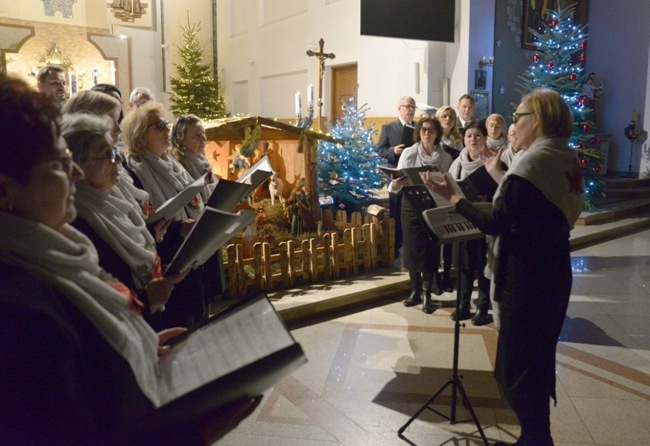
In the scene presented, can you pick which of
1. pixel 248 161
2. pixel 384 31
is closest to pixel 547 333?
pixel 248 161

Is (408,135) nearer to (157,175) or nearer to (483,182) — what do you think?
(483,182)

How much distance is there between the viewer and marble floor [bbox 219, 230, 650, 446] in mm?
2730

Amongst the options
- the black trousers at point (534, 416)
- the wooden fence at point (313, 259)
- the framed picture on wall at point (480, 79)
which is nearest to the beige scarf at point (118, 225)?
the black trousers at point (534, 416)

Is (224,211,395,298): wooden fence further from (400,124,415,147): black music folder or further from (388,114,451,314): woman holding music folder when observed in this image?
(400,124,415,147): black music folder

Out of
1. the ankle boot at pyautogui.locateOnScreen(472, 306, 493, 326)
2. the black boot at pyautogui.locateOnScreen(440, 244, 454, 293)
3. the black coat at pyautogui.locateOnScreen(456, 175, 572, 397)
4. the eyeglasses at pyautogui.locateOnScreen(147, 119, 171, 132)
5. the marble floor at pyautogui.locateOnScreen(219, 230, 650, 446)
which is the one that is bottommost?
the marble floor at pyautogui.locateOnScreen(219, 230, 650, 446)

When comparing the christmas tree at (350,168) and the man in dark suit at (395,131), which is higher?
the man in dark suit at (395,131)

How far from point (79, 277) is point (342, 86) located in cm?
1181

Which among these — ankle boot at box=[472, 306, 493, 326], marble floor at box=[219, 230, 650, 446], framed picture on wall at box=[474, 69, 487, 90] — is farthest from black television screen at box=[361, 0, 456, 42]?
ankle boot at box=[472, 306, 493, 326]

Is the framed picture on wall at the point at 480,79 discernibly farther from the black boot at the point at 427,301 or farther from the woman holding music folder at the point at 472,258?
the black boot at the point at 427,301

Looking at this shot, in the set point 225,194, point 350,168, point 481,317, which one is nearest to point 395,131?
point 350,168

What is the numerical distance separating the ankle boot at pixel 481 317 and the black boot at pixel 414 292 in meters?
0.59

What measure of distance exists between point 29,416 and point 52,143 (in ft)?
1.55

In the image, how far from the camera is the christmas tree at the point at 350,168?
21.3 ft

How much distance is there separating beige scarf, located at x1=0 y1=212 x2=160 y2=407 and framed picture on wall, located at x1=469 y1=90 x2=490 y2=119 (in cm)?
952
